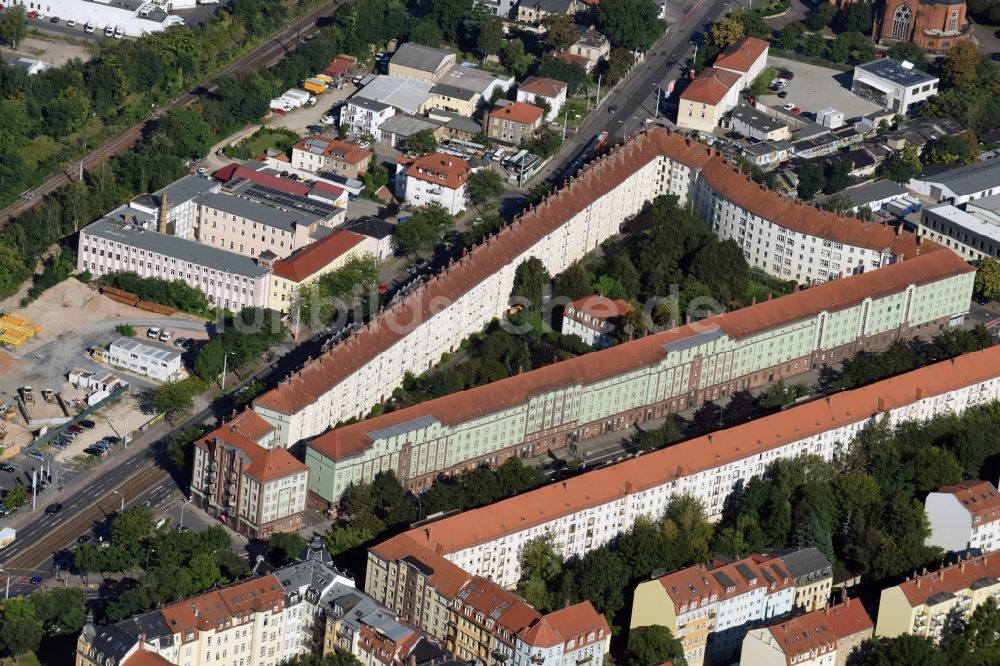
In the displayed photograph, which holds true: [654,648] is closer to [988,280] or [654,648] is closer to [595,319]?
[595,319]

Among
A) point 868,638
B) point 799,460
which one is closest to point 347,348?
point 799,460

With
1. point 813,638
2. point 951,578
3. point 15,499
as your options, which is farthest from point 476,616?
point 15,499

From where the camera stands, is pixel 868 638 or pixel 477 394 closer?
pixel 868 638

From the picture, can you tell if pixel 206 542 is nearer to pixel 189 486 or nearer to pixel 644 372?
pixel 189 486

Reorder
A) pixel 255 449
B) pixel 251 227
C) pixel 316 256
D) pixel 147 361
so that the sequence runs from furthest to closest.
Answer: pixel 251 227 < pixel 316 256 < pixel 147 361 < pixel 255 449

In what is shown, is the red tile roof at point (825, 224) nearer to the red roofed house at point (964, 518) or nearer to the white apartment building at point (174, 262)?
the red roofed house at point (964, 518)

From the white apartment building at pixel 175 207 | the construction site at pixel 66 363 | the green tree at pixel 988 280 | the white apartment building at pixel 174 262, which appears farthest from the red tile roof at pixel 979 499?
the white apartment building at pixel 175 207
